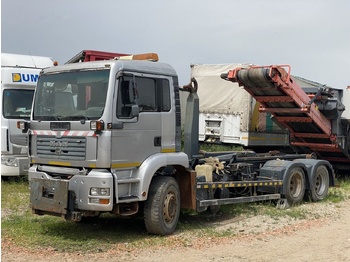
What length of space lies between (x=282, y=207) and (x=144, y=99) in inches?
173

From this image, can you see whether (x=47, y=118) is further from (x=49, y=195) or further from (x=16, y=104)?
→ (x=16, y=104)

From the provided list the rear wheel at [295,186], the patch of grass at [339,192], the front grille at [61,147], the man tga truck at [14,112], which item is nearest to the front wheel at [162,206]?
the front grille at [61,147]

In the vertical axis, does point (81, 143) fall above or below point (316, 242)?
above

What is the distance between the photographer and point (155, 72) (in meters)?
7.62

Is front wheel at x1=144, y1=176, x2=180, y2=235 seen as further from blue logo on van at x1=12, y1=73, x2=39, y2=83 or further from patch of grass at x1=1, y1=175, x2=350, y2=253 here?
blue logo on van at x1=12, y1=73, x2=39, y2=83

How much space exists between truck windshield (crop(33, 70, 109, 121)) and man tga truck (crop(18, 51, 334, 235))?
0.01 metres

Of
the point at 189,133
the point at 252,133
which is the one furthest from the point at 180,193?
the point at 252,133

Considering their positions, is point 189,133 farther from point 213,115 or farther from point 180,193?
point 213,115

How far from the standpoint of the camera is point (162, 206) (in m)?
7.49

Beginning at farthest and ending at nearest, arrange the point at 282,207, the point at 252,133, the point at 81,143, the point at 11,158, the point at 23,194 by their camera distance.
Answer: the point at 252,133 → the point at 11,158 → the point at 23,194 → the point at 282,207 → the point at 81,143

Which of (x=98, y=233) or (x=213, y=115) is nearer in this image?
(x=98, y=233)

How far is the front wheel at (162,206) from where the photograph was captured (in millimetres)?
7410

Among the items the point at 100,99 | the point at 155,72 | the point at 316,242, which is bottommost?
the point at 316,242

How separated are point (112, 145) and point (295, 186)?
5358 millimetres
